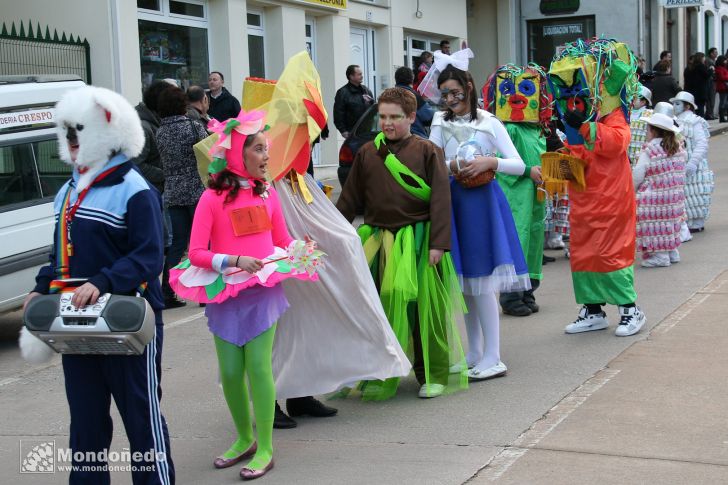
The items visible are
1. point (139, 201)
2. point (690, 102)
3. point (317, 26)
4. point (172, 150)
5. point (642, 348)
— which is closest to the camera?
point (139, 201)

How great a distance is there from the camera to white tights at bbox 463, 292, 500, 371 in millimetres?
6484

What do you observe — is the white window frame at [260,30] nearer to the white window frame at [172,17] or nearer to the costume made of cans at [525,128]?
the white window frame at [172,17]

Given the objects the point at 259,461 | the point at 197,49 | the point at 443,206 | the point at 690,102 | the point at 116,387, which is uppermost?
the point at 197,49

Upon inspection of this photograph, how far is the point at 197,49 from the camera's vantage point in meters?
17.0

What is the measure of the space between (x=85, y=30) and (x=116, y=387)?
11.4m

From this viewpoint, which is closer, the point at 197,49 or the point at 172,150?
the point at 172,150

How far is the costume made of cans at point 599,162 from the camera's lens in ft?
23.6

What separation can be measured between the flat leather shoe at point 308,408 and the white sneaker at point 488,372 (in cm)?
104

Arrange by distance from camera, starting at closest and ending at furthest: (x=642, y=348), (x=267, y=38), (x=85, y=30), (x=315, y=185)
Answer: (x=315, y=185) < (x=642, y=348) < (x=85, y=30) < (x=267, y=38)

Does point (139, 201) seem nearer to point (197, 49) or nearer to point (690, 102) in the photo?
point (690, 102)

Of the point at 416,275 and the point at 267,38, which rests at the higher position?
the point at 267,38

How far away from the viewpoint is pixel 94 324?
3.92m

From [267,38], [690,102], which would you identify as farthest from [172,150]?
[267,38]

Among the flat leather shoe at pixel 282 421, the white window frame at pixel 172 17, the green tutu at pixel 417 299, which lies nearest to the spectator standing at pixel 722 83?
the white window frame at pixel 172 17
